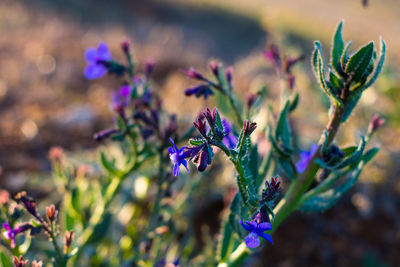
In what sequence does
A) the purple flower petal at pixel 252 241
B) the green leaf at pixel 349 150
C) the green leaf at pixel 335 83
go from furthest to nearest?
the green leaf at pixel 349 150
the green leaf at pixel 335 83
the purple flower petal at pixel 252 241

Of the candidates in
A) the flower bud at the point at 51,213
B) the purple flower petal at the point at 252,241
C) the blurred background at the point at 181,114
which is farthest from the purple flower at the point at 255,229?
the blurred background at the point at 181,114

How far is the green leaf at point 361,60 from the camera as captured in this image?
1127mm

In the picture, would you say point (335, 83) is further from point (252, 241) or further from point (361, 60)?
point (252, 241)

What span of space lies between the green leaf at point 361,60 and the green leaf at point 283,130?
12.2 inches

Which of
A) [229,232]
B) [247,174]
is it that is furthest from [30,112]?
[247,174]

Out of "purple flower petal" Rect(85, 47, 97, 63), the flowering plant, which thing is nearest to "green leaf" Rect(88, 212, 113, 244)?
the flowering plant

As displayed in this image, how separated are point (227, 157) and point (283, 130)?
1.26 ft

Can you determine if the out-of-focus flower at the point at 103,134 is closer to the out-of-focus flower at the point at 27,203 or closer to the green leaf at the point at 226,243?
the out-of-focus flower at the point at 27,203

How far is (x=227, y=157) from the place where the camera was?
110 cm

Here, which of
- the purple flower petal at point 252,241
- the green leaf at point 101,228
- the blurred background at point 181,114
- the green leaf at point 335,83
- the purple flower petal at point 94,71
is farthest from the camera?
the blurred background at point 181,114

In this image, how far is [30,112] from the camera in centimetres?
364

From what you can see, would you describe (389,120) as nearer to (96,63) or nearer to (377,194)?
(377,194)

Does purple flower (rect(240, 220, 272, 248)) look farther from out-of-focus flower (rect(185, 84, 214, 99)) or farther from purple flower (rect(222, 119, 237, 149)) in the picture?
out-of-focus flower (rect(185, 84, 214, 99))

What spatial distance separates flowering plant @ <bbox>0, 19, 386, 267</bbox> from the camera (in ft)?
3.53
